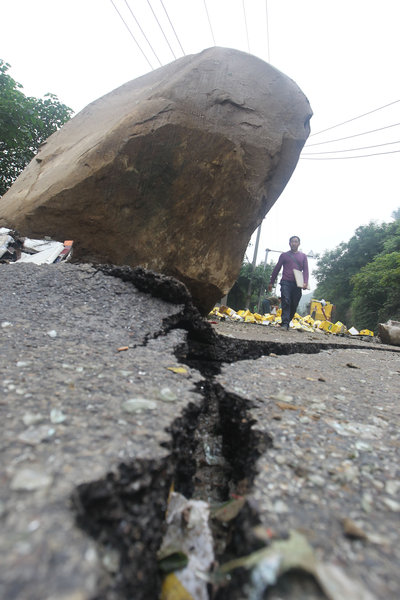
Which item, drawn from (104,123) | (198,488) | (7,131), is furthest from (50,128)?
(198,488)

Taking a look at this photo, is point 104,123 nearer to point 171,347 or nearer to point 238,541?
point 171,347

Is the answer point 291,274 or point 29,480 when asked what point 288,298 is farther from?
point 29,480

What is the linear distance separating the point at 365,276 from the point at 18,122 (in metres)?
18.2

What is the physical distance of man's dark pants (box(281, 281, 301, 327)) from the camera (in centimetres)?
419

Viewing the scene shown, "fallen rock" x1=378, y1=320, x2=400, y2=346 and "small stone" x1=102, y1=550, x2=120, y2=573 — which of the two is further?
"fallen rock" x1=378, y1=320, x2=400, y2=346

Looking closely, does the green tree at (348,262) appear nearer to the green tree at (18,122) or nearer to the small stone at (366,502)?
the green tree at (18,122)

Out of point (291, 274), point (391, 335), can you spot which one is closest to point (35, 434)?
point (291, 274)

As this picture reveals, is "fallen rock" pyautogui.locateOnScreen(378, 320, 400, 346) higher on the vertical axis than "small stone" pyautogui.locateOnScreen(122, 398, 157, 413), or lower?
higher

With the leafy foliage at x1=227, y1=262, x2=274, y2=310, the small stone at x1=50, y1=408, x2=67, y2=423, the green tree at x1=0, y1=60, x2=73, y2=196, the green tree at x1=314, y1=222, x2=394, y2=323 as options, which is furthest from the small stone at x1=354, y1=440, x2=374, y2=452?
the green tree at x1=314, y1=222, x2=394, y2=323

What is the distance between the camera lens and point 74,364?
94cm

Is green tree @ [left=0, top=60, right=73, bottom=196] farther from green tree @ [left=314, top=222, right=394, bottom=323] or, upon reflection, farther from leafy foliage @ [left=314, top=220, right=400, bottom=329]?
green tree @ [left=314, top=222, right=394, bottom=323]

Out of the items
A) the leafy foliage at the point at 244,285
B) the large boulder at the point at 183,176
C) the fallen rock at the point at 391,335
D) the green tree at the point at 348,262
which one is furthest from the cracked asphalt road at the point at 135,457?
the green tree at the point at 348,262

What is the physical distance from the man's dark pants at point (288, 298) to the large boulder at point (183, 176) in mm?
1586

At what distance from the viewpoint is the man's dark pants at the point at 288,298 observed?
419cm
